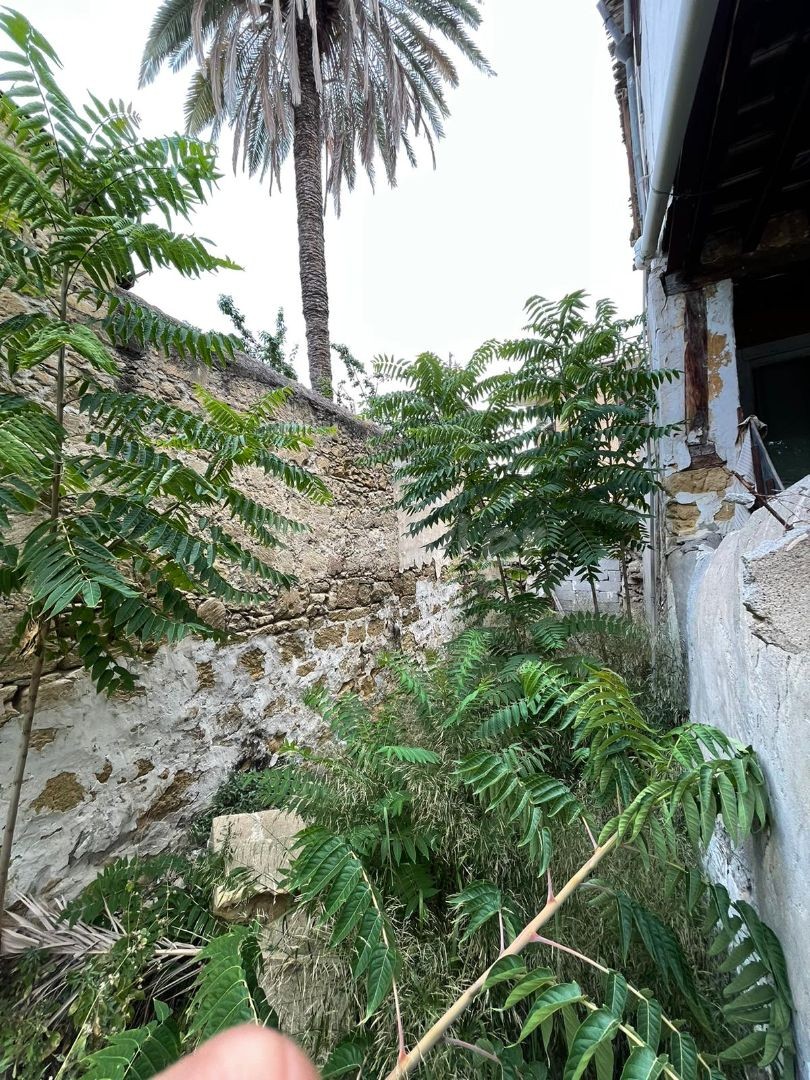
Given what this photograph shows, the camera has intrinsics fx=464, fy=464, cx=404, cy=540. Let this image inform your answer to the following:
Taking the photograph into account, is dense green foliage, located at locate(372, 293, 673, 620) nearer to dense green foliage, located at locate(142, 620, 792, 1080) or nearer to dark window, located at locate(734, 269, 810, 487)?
dark window, located at locate(734, 269, 810, 487)

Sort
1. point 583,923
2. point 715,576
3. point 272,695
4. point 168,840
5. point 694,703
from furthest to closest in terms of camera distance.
→ point 272,695, point 168,840, point 694,703, point 715,576, point 583,923

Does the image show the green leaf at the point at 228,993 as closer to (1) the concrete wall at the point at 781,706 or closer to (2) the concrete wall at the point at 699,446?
(1) the concrete wall at the point at 781,706

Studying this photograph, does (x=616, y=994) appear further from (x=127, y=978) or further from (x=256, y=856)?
(x=256, y=856)

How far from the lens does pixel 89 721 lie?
1.96 metres

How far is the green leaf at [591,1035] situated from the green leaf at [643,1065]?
37mm

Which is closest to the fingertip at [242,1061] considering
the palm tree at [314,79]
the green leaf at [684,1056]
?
the green leaf at [684,1056]

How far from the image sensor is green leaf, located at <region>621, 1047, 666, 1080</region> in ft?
2.43

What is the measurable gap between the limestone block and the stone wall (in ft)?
1.22

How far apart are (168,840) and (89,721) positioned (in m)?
0.73

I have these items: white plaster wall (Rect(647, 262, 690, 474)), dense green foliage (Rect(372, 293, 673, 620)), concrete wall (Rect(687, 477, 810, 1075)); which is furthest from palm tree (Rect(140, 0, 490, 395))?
concrete wall (Rect(687, 477, 810, 1075))

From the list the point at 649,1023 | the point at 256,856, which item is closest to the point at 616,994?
the point at 649,1023

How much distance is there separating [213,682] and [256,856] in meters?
0.91

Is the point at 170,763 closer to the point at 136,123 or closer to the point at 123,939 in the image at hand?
the point at 123,939

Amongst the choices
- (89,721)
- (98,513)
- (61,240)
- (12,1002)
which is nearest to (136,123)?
(61,240)
